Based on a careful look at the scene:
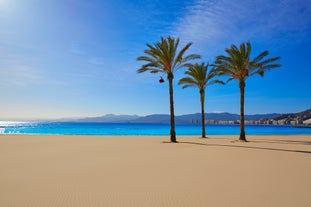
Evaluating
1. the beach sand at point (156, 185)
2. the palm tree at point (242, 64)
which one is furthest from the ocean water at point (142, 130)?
the beach sand at point (156, 185)

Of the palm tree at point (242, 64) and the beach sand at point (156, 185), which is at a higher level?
the palm tree at point (242, 64)

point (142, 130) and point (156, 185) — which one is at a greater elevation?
point (156, 185)

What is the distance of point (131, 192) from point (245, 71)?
20.1 meters

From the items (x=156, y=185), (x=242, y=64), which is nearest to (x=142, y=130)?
(x=242, y=64)

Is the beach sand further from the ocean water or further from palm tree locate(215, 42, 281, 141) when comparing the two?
the ocean water

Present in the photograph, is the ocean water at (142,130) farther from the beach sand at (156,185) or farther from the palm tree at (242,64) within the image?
the beach sand at (156,185)

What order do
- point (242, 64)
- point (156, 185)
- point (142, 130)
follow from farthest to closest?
point (142, 130)
point (242, 64)
point (156, 185)

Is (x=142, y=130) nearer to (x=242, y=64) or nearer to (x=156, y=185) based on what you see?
(x=242, y=64)

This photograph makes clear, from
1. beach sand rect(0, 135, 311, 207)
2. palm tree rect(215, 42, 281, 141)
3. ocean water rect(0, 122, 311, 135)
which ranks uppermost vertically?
palm tree rect(215, 42, 281, 141)

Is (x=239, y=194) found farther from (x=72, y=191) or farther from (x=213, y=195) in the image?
(x=72, y=191)

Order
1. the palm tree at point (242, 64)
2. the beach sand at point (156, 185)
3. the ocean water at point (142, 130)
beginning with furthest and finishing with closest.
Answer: the ocean water at point (142, 130) < the palm tree at point (242, 64) < the beach sand at point (156, 185)

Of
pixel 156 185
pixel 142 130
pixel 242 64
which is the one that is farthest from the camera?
pixel 142 130

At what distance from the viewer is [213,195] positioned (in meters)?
5.30

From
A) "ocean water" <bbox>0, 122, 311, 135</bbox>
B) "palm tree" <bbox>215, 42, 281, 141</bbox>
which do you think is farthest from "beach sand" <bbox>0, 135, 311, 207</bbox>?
"ocean water" <bbox>0, 122, 311, 135</bbox>
